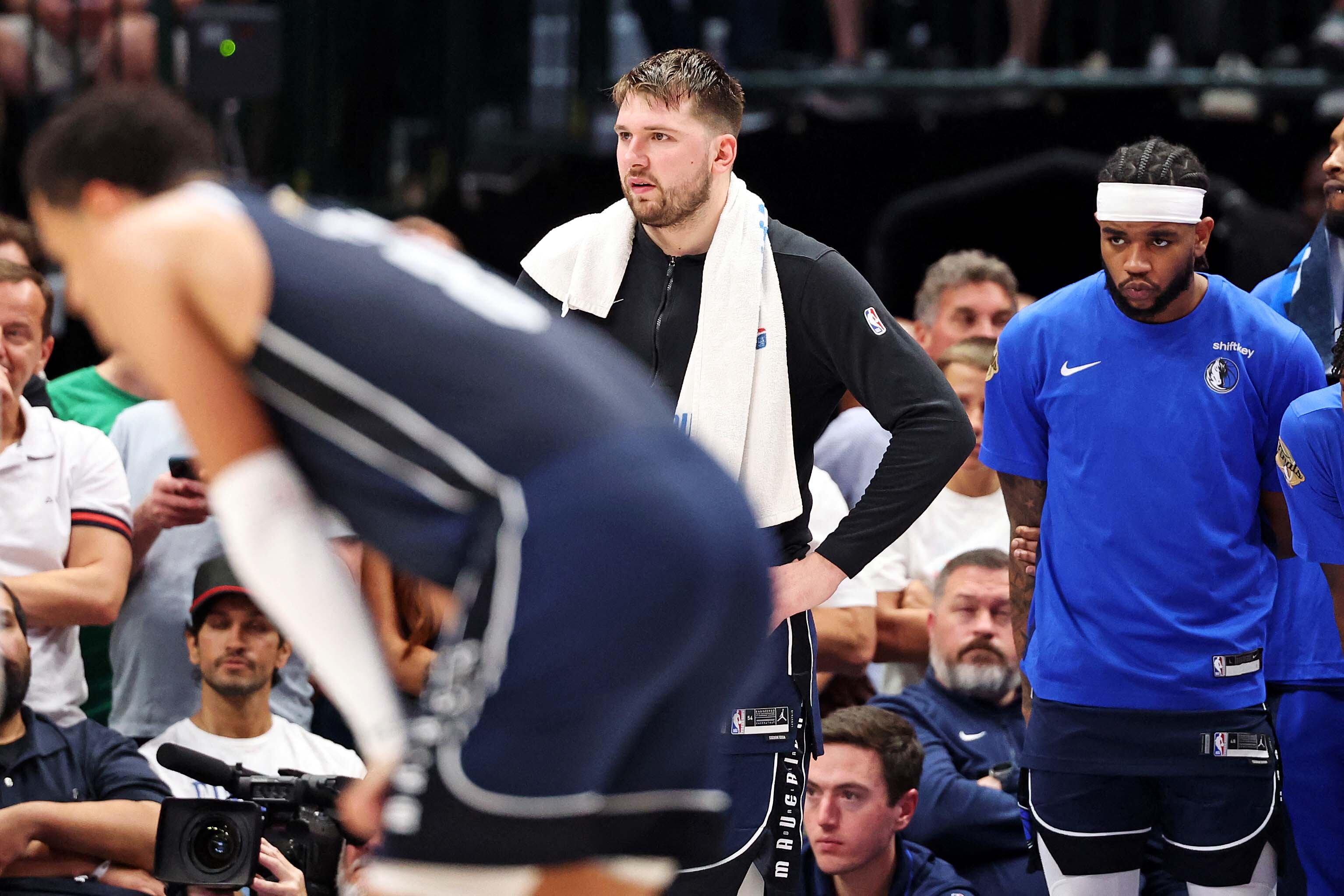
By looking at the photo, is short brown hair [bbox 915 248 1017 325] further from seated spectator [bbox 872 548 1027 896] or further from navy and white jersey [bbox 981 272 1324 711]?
navy and white jersey [bbox 981 272 1324 711]

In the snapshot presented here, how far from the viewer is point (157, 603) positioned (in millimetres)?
→ 4871

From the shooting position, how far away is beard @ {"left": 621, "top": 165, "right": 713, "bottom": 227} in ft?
11.1

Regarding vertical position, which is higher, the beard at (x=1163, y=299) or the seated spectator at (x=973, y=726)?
the beard at (x=1163, y=299)

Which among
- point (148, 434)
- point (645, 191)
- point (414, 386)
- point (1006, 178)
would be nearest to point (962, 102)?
point (1006, 178)

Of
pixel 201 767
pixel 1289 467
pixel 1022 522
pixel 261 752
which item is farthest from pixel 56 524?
pixel 1289 467

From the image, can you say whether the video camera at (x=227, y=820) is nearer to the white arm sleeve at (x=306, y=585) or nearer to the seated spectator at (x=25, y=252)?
the seated spectator at (x=25, y=252)

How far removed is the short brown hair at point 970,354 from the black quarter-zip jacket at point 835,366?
1.85 metres

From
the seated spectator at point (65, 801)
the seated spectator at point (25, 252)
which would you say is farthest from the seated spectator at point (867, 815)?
the seated spectator at point (25, 252)

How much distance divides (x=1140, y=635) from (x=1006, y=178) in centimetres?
431

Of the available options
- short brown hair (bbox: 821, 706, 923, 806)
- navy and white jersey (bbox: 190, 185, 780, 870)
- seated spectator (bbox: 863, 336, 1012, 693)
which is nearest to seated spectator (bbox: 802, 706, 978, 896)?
short brown hair (bbox: 821, 706, 923, 806)

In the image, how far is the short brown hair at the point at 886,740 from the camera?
4.56 meters

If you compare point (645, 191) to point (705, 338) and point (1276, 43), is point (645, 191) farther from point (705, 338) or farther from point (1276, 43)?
point (1276, 43)

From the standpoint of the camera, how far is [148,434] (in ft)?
16.5

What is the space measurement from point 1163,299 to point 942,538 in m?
1.60
